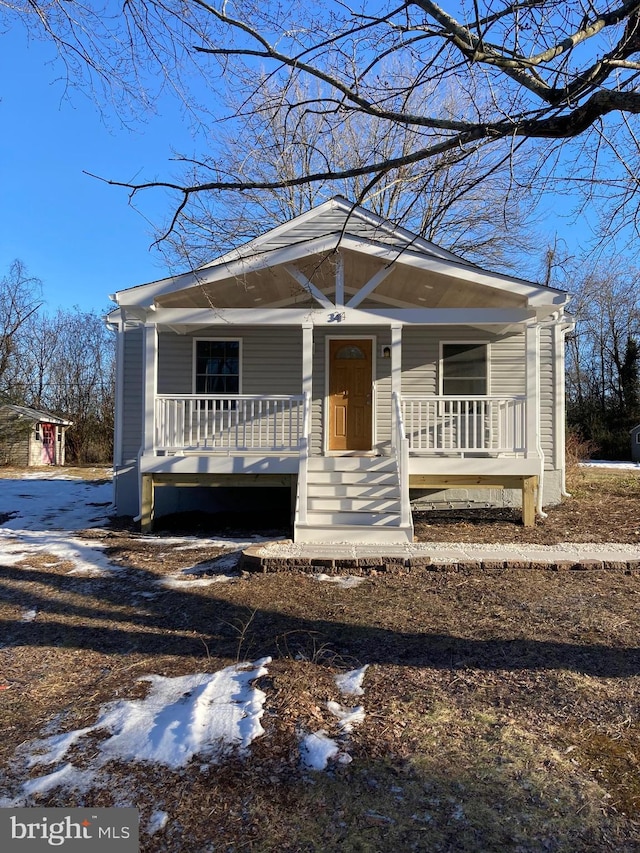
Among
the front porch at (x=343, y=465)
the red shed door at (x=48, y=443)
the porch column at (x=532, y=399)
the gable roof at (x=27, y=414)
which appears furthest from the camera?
the red shed door at (x=48, y=443)

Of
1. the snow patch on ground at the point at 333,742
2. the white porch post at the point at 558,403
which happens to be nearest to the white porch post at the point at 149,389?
the snow patch on ground at the point at 333,742

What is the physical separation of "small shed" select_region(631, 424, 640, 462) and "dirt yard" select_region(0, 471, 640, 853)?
29424 millimetres

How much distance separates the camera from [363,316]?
27.5ft

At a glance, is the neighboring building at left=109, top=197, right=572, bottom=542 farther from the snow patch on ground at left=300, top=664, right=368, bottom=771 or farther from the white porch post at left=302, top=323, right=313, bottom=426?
the snow patch on ground at left=300, top=664, right=368, bottom=771

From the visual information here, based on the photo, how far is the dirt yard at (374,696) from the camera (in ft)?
6.94

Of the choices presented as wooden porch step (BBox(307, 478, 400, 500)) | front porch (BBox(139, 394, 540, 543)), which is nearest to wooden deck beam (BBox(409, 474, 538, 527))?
front porch (BBox(139, 394, 540, 543))

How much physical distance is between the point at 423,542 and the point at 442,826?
16.9ft

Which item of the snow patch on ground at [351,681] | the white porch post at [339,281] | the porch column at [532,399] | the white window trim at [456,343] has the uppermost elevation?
the white porch post at [339,281]

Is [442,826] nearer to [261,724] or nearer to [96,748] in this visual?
[261,724]

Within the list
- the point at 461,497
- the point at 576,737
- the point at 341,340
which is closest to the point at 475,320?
the point at 341,340

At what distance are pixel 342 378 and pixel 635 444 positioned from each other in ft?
90.5

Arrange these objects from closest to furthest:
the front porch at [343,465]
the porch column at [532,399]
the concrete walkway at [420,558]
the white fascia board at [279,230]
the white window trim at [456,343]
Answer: the concrete walkway at [420,558] < the front porch at [343,465] < the porch column at [532,399] < the white fascia board at [279,230] < the white window trim at [456,343]

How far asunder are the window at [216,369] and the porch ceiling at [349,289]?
0.85m

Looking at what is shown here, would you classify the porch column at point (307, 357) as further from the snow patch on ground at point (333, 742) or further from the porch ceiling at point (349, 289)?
the snow patch on ground at point (333, 742)
